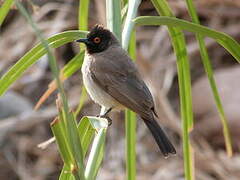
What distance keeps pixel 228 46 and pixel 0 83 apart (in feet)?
2.87

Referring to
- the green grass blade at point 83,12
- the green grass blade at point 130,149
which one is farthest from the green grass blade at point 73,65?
the green grass blade at point 130,149

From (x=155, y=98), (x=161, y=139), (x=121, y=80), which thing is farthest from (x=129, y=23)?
(x=155, y=98)

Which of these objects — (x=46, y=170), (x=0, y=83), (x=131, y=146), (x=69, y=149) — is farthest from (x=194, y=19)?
(x=46, y=170)

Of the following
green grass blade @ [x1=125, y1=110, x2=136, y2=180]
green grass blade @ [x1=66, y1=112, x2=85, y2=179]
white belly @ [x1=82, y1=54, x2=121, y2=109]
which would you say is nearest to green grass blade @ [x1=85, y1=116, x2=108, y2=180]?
green grass blade @ [x1=66, y1=112, x2=85, y2=179]

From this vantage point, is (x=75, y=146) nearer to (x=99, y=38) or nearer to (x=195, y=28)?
(x=195, y=28)

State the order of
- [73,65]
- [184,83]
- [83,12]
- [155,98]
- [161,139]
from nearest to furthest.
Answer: [184,83] < [73,65] < [83,12] < [161,139] < [155,98]

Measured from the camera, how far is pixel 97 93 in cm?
348

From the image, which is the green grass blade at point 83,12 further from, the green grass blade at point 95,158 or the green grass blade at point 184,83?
the green grass blade at point 95,158

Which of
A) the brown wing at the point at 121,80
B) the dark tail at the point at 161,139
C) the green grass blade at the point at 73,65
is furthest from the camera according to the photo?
the brown wing at the point at 121,80

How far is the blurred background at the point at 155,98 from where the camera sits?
637 centimetres

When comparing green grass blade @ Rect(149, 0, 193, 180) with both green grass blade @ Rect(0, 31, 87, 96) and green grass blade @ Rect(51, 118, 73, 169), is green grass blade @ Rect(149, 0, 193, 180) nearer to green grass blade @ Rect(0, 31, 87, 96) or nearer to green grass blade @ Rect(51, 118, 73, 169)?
green grass blade @ Rect(0, 31, 87, 96)

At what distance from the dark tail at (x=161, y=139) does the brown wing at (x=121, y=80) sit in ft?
0.28

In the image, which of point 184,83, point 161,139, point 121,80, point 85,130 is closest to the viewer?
point 85,130

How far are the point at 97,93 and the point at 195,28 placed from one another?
44.1 inches
